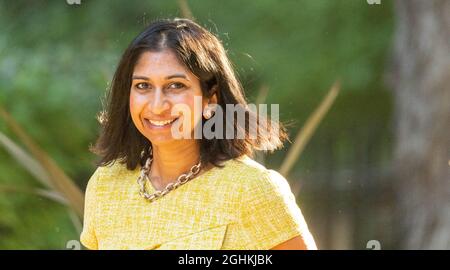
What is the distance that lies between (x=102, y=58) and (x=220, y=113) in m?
1.73

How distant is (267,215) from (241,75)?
1629 millimetres

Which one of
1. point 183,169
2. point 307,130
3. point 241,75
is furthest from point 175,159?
point 307,130

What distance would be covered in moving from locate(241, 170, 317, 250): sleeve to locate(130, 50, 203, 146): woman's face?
233 mm

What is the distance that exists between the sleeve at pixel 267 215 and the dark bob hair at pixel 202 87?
142 millimetres

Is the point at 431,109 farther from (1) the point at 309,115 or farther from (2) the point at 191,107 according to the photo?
(2) the point at 191,107

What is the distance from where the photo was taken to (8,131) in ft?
12.4

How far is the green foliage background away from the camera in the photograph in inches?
141

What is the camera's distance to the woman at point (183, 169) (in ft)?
6.14

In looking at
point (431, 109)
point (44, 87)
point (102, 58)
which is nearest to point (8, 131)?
point (44, 87)

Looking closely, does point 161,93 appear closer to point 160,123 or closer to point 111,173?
point 160,123

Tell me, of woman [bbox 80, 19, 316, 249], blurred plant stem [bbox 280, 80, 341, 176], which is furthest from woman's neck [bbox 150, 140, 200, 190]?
blurred plant stem [bbox 280, 80, 341, 176]

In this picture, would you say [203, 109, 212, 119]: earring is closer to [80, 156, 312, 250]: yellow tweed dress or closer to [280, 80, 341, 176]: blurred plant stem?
[80, 156, 312, 250]: yellow tweed dress

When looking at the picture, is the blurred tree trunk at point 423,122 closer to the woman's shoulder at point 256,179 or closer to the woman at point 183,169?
the woman at point 183,169

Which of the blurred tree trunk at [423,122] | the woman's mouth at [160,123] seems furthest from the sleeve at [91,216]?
the blurred tree trunk at [423,122]
